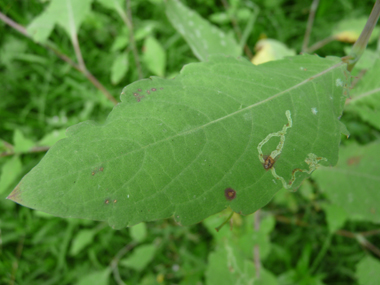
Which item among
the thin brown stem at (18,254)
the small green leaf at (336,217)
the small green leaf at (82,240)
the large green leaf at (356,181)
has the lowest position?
the thin brown stem at (18,254)

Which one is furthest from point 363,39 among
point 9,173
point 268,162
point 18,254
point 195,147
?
point 18,254

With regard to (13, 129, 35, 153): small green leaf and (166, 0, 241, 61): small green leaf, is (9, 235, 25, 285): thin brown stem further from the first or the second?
(166, 0, 241, 61): small green leaf

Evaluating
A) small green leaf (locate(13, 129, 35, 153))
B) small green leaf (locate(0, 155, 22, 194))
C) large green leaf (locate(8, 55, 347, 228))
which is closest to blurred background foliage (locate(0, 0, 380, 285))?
small green leaf (locate(13, 129, 35, 153))

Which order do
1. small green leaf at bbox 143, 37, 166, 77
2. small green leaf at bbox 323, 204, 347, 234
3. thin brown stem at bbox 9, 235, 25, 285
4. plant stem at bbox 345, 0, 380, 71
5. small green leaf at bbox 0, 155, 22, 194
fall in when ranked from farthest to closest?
1. thin brown stem at bbox 9, 235, 25, 285
2. small green leaf at bbox 143, 37, 166, 77
3. small green leaf at bbox 323, 204, 347, 234
4. small green leaf at bbox 0, 155, 22, 194
5. plant stem at bbox 345, 0, 380, 71

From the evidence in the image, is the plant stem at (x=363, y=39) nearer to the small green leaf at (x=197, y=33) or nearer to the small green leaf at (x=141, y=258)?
the small green leaf at (x=197, y=33)

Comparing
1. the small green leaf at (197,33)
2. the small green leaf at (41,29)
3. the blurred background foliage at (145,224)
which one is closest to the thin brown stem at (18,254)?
the blurred background foliage at (145,224)

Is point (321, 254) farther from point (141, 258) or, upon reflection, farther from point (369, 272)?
point (141, 258)
